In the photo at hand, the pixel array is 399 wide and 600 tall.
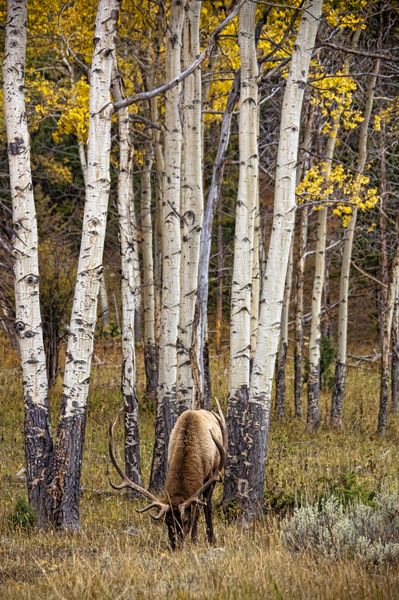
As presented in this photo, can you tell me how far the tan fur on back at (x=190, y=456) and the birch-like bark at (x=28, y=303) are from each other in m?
1.32

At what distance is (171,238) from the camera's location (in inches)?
445

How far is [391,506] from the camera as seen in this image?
27.3ft

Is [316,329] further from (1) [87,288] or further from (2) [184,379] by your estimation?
(1) [87,288]

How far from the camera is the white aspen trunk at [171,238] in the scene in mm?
11312

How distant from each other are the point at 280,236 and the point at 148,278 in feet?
30.1

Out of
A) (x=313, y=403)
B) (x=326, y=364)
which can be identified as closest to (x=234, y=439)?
(x=313, y=403)

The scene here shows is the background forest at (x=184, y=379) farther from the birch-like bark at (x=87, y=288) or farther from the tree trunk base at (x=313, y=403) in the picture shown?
the tree trunk base at (x=313, y=403)

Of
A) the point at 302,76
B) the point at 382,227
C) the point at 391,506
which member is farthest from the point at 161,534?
the point at 382,227

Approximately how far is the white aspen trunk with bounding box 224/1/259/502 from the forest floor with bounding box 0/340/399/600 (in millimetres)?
1232

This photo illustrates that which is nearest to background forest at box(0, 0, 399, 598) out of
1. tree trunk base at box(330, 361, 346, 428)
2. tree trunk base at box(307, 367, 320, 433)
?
tree trunk base at box(307, 367, 320, 433)

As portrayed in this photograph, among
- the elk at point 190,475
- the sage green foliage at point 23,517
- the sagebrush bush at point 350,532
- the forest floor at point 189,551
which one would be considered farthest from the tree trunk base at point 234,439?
the sage green foliage at point 23,517

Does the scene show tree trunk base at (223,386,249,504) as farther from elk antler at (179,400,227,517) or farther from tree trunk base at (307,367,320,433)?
tree trunk base at (307,367,320,433)

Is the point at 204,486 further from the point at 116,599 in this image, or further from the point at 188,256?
the point at 188,256

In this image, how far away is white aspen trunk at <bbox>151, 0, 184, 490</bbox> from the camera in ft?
37.1
